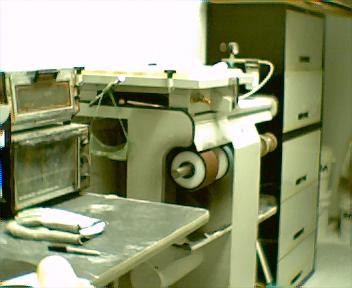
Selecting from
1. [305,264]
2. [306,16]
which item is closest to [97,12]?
[306,16]

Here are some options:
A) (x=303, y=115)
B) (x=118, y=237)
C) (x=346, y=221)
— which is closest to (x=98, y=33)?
(x=118, y=237)

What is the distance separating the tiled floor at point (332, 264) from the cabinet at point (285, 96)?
235 mm

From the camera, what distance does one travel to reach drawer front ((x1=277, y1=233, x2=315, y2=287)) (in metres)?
2.96

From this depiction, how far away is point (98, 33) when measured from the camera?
2.29 metres

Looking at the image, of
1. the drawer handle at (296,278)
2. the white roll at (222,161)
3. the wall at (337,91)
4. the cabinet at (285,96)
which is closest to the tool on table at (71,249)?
the white roll at (222,161)

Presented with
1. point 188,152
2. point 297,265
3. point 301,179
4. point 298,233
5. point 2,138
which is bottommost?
point 297,265

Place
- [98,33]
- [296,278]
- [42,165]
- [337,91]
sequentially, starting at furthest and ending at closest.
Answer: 1. [337,91]
2. [296,278]
3. [98,33]
4. [42,165]

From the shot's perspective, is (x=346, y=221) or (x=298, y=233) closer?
(x=298, y=233)

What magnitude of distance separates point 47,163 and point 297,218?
1842 millimetres

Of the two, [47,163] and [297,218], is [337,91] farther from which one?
[47,163]

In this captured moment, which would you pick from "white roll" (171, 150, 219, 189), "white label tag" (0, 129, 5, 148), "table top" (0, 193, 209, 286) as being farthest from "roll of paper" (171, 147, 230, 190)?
"white label tag" (0, 129, 5, 148)

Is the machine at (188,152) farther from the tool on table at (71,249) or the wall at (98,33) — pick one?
the tool on table at (71,249)

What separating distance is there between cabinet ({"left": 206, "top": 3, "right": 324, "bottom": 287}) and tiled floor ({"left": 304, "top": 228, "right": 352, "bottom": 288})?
23cm

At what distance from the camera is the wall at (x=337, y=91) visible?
14.2 ft
